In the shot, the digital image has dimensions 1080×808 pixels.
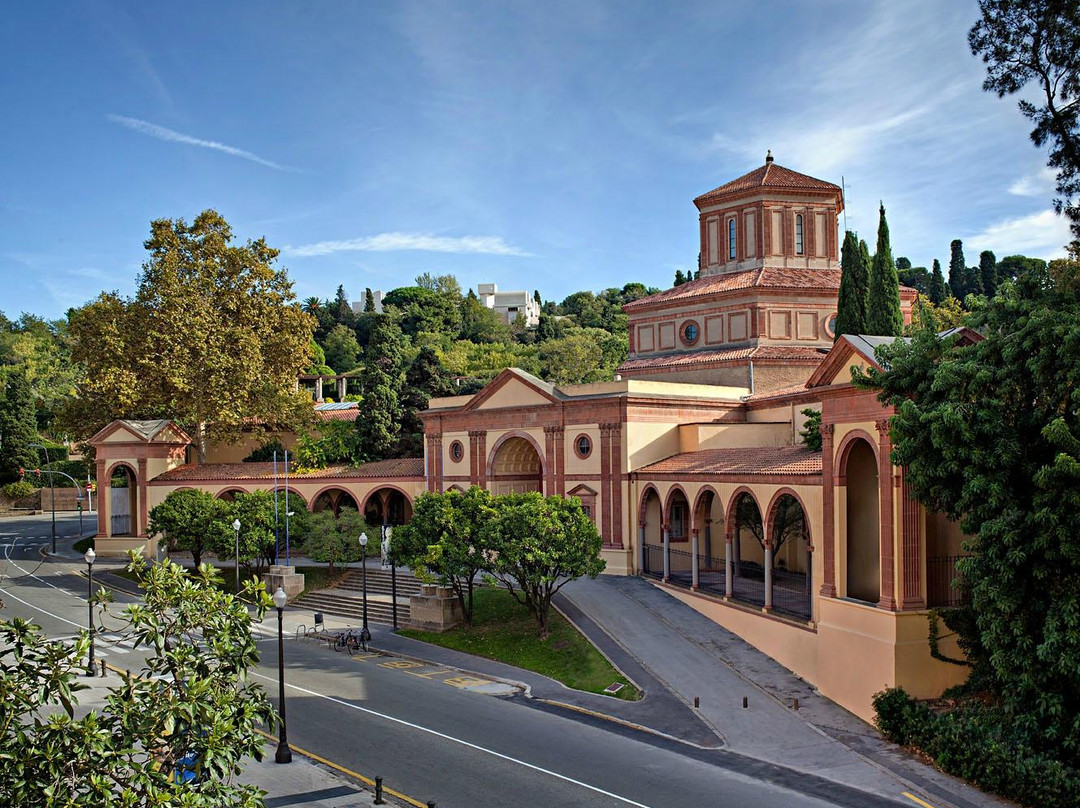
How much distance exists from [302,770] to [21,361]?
3525 inches

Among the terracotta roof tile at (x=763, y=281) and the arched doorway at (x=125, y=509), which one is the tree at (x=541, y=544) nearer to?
the terracotta roof tile at (x=763, y=281)

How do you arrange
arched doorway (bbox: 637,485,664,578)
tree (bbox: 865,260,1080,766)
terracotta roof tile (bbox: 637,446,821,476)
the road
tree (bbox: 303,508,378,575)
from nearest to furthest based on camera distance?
tree (bbox: 865,260,1080,766)
the road
terracotta roof tile (bbox: 637,446,821,476)
arched doorway (bbox: 637,485,664,578)
tree (bbox: 303,508,378,575)

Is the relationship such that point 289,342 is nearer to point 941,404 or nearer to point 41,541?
point 41,541

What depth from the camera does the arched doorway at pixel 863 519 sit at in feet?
79.4

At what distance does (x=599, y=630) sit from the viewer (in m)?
29.5

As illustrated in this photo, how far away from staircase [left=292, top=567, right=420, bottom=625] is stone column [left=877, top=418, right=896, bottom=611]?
1848 cm

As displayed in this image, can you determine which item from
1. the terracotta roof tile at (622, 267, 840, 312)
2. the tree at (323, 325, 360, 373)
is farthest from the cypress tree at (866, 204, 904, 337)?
the tree at (323, 325, 360, 373)

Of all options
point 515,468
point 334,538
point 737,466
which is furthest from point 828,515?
point 334,538

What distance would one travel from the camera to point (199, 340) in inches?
1804

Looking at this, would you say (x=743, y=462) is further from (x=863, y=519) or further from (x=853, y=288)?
(x=853, y=288)

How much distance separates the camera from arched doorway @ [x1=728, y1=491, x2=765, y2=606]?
98.1ft

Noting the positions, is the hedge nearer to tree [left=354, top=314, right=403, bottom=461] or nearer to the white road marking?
the white road marking

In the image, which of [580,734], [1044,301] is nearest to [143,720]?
[580,734]

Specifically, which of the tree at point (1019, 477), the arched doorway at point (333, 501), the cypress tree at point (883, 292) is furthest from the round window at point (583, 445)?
the tree at point (1019, 477)
